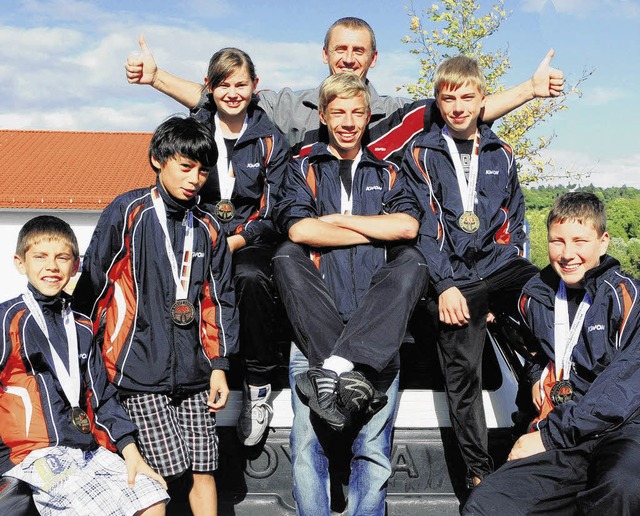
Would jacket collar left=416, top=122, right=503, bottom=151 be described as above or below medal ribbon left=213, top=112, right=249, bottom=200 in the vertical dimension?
above

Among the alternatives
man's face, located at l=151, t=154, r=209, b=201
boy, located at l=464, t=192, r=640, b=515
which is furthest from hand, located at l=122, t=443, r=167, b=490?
boy, located at l=464, t=192, r=640, b=515

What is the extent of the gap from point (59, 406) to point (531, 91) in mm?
3465

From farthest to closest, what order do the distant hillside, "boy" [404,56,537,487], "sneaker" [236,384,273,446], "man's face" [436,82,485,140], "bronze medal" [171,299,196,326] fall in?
the distant hillside < "man's face" [436,82,485,140] < "boy" [404,56,537,487] < "sneaker" [236,384,273,446] < "bronze medal" [171,299,196,326]

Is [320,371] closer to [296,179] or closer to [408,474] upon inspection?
[408,474]

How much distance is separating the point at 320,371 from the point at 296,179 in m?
1.26

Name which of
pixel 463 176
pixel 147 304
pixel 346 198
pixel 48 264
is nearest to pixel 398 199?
pixel 346 198

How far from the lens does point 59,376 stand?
3.00m

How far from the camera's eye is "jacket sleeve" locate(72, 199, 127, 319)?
10.9 feet

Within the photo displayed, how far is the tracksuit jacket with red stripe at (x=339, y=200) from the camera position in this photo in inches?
147

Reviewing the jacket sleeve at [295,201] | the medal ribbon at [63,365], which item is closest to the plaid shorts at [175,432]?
the medal ribbon at [63,365]

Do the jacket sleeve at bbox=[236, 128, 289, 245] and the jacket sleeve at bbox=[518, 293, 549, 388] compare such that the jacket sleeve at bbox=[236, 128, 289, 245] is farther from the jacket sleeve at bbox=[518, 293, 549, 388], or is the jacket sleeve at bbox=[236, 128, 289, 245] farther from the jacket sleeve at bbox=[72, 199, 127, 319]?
the jacket sleeve at bbox=[518, 293, 549, 388]

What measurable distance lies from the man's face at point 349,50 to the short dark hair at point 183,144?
5.67 ft

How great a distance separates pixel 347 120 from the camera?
12.7 feet

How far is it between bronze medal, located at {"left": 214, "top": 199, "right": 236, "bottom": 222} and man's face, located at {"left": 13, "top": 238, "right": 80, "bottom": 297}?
1194 millimetres
